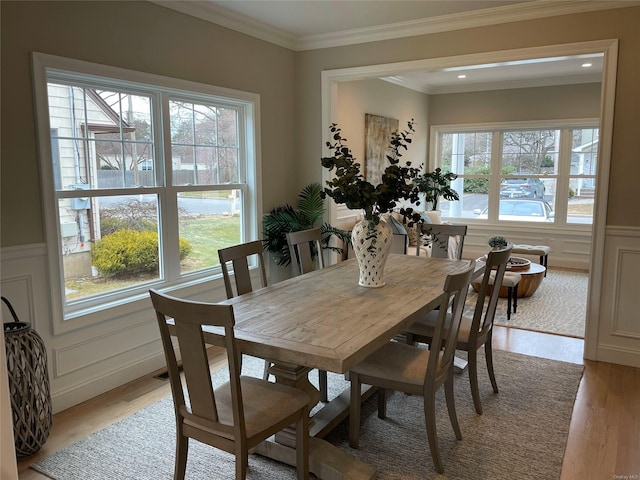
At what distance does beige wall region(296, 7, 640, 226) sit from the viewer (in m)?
3.39

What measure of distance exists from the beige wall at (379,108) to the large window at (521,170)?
1.44ft

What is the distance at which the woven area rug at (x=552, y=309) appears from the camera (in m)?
4.45

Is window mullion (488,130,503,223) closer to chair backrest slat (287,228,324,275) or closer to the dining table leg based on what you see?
chair backrest slat (287,228,324,275)

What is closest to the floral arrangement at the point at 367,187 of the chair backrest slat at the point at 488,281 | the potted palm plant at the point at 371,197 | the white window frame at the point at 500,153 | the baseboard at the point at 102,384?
the potted palm plant at the point at 371,197

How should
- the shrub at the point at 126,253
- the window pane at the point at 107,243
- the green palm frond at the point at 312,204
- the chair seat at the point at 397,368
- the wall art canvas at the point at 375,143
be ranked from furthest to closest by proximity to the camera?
the wall art canvas at the point at 375,143 < the green palm frond at the point at 312,204 < the shrub at the point at 126,253 < the window pane at the point at 107,243 < the chair seat at the point at 397,368

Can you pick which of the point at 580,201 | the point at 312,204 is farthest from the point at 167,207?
the point at 580,201

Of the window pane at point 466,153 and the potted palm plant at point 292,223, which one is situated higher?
the window pane at point 466,153

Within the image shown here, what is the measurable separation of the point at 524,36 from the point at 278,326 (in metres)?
3.10

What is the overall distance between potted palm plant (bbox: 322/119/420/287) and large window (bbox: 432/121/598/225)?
5515mm

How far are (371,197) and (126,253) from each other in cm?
187

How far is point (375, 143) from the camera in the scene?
633cm

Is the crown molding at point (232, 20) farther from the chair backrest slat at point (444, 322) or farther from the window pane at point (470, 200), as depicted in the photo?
the window pane at point (470, 200)

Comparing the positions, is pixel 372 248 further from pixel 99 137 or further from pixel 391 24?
pixel 391 24

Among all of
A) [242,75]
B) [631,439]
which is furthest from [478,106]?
[631,439]
